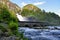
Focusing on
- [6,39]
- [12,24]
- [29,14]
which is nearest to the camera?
[6,39]

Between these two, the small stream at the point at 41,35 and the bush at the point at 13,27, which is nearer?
the bush at the point at 13,27

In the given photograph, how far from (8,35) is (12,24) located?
175 cm

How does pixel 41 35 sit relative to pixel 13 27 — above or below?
below

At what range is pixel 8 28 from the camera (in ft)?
61.8

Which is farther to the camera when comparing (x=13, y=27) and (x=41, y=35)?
(x=41, y=35)

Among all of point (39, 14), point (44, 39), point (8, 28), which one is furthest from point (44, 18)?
point (8, 28)

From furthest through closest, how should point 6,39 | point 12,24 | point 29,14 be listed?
point 29,14 < point 12,24 < point 6,39

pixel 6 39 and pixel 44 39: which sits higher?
pixel 6 39

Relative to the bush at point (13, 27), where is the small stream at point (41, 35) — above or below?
below

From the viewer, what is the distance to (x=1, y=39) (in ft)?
Answer: 54.7

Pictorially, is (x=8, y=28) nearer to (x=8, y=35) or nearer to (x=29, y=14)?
(x=8, y=35)

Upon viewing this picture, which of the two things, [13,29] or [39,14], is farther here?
[39,14]

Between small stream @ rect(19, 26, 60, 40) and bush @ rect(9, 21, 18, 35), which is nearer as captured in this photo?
bush @ rect(9, 21, 18, 35)

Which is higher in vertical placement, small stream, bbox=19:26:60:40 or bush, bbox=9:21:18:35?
bush, bbox=9:21:18:35
